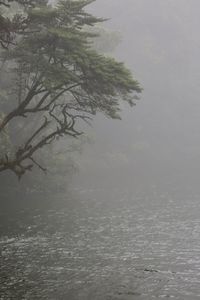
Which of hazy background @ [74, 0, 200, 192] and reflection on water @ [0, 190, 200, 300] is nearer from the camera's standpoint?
reflection on water @ [0, 190, 200, 300]

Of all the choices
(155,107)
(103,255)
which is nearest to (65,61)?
(103,255)

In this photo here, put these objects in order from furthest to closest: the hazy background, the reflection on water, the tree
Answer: the hazy background
the tree
the reflection on water

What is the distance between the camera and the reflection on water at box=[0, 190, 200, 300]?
23109 millimetres

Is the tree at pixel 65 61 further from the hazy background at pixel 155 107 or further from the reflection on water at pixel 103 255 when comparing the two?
the hazy background at pixel 155 107

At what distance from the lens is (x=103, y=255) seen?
29.5 metres

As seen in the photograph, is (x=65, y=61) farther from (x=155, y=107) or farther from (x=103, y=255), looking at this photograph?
(x=155, y=107)

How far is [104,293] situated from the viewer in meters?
22.6

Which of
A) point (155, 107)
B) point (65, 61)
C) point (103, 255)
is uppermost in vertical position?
point (155, 107)

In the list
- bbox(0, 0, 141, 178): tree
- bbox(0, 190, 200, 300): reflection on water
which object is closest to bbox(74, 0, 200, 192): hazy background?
bbox(0, 190, 200, 300): reflection on water

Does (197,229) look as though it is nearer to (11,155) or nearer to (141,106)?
(11,155)

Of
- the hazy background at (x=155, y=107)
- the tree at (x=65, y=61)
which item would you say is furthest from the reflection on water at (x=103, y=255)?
the hazy background at (x=155, y=107)

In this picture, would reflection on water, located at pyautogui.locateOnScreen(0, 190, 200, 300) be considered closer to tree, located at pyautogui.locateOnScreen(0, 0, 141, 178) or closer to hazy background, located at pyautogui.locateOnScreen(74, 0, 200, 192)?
tree, located at pyautogui.locateOnScreen(0, 0, 141, 178)

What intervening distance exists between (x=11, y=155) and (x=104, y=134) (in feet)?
151

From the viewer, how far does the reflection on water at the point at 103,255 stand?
23.1 metres
